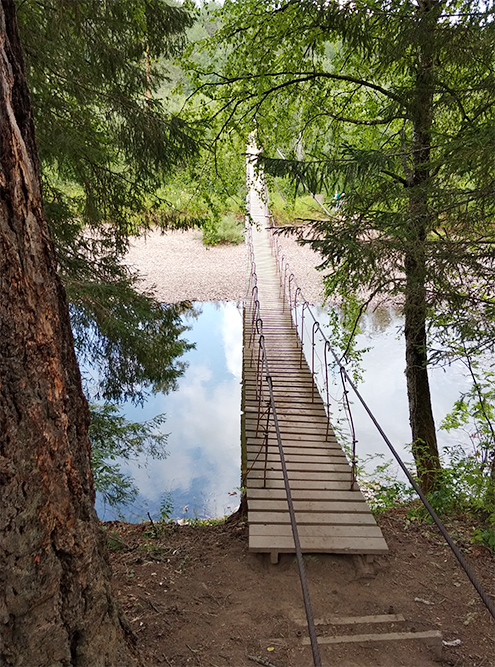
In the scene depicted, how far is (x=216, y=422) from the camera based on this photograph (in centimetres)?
938

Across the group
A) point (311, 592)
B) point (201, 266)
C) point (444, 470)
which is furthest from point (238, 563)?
point (201, 266)

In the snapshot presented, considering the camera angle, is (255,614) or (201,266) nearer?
(255,614)

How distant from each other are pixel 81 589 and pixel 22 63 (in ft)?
5.40

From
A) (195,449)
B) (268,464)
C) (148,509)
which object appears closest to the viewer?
(268,464)

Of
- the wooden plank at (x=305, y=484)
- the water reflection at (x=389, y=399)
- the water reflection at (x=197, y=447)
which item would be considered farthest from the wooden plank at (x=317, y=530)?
the water reflection at (x=389, y=399)

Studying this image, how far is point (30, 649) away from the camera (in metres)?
1.33

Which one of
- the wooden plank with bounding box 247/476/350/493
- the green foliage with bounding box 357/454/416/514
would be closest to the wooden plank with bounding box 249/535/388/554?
the wooden plank with bounding box 247/476/350/493

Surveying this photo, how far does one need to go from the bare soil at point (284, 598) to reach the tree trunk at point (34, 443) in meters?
0.66

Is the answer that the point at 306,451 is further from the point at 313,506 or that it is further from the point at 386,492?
the point at 386,492

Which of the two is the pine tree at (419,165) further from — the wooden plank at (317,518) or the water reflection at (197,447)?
the water reflection at (197,447)

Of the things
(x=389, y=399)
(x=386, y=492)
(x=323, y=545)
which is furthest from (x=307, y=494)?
(x=389, y=399)

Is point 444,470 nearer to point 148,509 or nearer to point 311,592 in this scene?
point 311,592

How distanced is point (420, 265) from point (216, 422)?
639 cm

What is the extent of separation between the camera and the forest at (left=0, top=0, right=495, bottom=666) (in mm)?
1294
